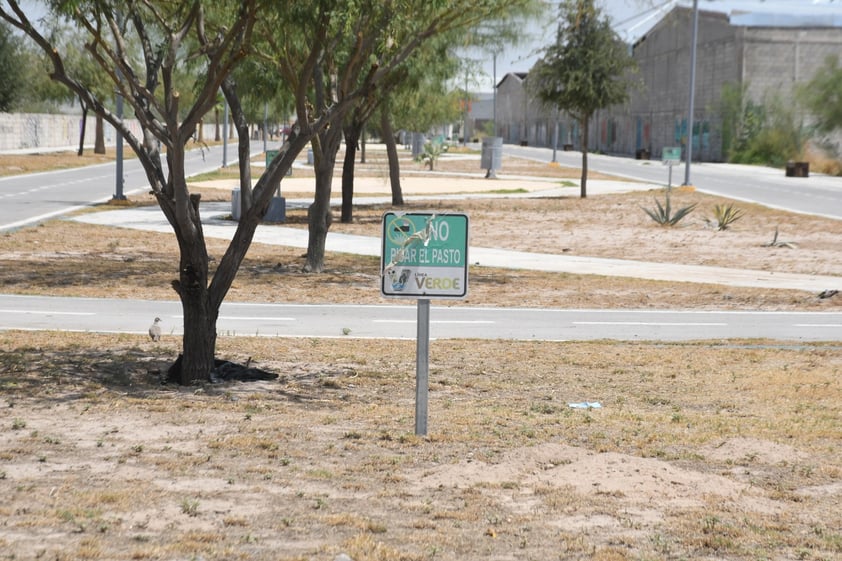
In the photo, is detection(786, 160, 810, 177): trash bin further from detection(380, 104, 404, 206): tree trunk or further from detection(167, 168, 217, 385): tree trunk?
detection(167, 168, 217, 385): tree trunk

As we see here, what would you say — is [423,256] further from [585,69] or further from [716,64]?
[716,64]

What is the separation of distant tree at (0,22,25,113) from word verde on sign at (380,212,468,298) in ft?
214

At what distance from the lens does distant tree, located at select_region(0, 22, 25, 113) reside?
231 feet

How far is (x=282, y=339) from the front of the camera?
12797 millimetres

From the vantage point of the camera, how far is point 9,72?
72.9 m

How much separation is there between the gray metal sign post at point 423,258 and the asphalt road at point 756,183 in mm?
27060

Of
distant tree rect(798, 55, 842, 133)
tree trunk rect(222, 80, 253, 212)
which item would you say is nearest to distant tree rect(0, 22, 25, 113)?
distant tree rect(798, 55, 842, 133)

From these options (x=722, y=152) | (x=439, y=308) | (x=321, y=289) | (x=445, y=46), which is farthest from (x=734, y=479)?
(x=722, y=152)

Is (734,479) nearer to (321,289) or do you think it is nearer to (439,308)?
(439,308)

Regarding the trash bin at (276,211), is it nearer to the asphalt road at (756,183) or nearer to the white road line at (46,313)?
the asphalt road at (756,183)

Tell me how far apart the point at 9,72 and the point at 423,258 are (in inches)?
2768

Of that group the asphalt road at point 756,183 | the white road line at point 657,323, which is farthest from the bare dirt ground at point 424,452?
the asphalt road at point 756,183

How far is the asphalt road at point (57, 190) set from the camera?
30547 millimetres

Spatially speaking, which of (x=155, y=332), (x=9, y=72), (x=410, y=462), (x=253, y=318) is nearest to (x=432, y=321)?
(x=253, y=318)
